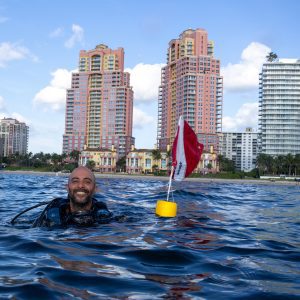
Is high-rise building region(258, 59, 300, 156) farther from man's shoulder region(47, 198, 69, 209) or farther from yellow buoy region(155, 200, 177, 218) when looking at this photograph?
man's shoulder region(47, 198, 69, 209)

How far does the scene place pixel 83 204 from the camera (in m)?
7.09

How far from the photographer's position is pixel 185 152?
944cm

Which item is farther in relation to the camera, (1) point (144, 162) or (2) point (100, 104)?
(2) point (100, 104)

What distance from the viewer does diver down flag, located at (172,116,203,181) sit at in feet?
30.8

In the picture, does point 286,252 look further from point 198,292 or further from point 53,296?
point 53,296

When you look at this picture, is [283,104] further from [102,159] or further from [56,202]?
[56,202]

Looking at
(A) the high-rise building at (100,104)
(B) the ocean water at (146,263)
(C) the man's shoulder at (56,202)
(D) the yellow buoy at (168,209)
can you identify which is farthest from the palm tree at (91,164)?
(C) the man's shoulder at (56,202)

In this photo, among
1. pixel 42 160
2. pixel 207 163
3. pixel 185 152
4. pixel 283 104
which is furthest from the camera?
pixel 42 160

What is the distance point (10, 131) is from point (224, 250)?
20481 centimetres

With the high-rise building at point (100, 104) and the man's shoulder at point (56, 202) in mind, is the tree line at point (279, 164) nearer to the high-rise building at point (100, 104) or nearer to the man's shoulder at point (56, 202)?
the high-rise building at point (100, 104)

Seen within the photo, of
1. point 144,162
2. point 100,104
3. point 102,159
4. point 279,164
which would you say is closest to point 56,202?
point 144,162

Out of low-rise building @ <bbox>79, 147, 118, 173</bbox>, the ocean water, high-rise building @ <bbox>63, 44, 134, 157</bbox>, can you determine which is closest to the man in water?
the ocean water

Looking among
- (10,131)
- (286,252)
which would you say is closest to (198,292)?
(286,252)

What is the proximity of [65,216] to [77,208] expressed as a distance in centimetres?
26
